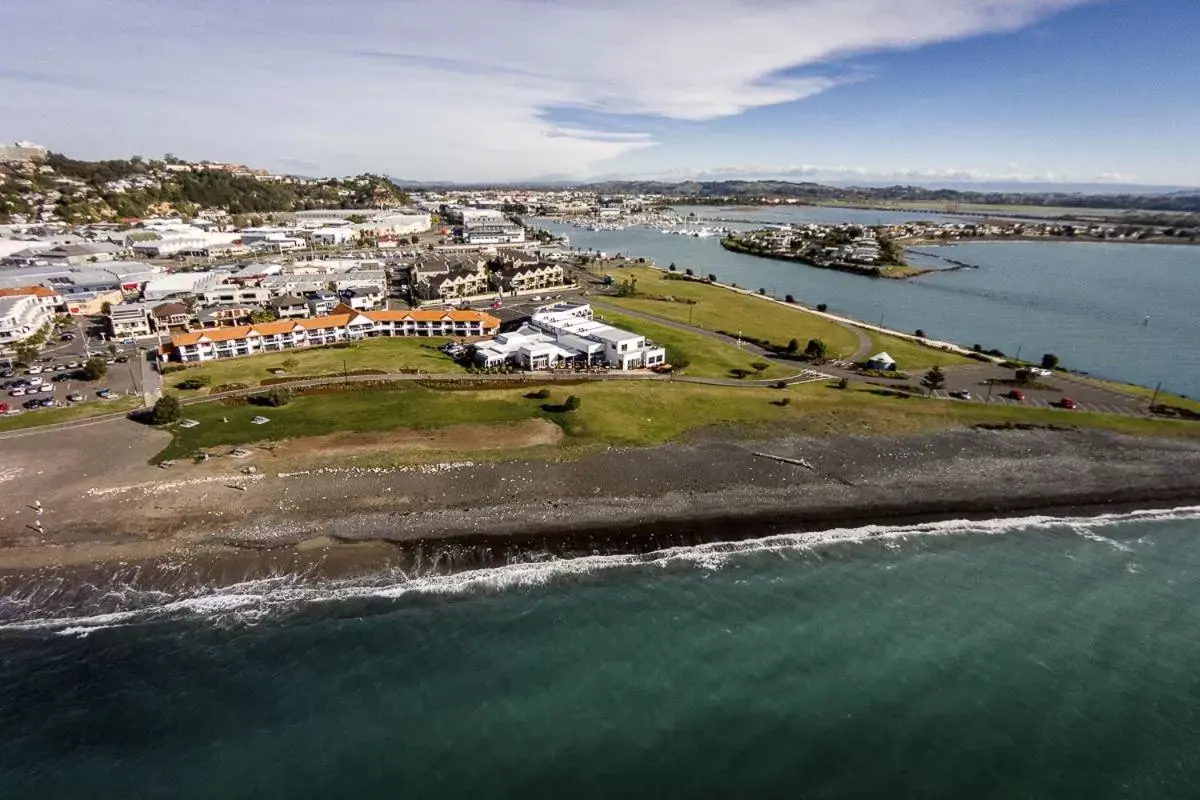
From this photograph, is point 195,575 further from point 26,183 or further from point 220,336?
point 26,183

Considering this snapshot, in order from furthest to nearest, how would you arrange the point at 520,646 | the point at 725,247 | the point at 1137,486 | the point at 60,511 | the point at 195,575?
the point at 725,247 → the point at 1137,486 → the point at 60,511 → the point at 195,575 → the point at 520,646

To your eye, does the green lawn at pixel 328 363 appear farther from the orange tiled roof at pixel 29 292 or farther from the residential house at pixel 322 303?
the orange tiled roof at pixel 29 292

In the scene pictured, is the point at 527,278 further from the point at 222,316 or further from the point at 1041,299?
the point at 1041,299

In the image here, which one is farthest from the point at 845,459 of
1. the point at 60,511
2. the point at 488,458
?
the point at 60,511

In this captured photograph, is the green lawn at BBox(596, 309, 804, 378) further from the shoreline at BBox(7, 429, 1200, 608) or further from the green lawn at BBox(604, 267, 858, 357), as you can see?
the shoreline at BBox(7, 429, 1200, 608)

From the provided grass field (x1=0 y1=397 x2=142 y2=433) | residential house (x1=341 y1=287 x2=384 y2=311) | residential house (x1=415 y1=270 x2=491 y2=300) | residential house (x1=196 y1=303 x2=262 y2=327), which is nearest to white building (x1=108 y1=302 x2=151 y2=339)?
residential house (x1=196 y1=303 x2=262 y2=327)

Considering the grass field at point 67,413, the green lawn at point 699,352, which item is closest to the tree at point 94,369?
the grass field at point 67,413
